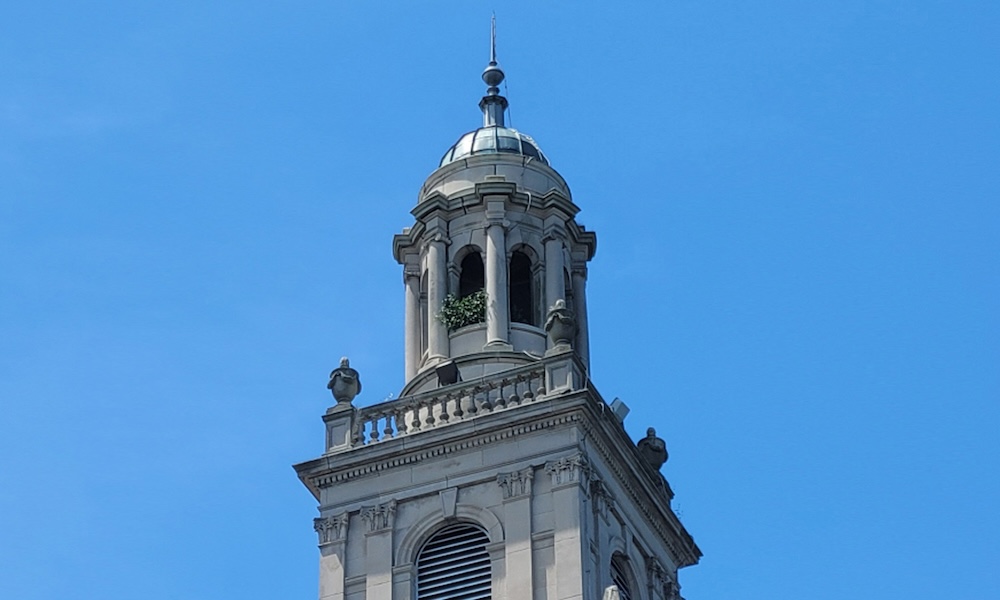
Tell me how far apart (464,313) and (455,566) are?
7.04 meters

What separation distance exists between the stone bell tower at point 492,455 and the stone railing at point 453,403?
0.12 ft

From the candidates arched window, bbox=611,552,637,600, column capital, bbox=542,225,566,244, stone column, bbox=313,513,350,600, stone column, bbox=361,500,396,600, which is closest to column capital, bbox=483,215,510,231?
column capital, bbox=542,225,566,244

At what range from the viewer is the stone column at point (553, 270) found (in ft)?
196

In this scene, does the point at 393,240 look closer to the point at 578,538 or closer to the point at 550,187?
the point at 550,187

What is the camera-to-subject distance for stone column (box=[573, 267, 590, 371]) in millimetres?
60938

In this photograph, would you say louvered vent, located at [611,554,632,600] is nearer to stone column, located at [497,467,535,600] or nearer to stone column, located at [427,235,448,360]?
stone column, located at [497,467,535,600]

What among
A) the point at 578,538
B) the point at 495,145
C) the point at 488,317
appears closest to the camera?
the point at 578,538

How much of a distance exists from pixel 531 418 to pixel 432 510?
106 inches

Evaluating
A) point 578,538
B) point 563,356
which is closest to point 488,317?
point 563,356

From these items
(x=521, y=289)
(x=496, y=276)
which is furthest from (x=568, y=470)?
(x=521, y=289)

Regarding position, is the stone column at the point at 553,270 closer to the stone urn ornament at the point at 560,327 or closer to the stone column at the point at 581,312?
the stone column at the point at 581,312

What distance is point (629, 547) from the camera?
5600cm

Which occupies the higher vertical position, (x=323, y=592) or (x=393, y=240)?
(x=393, y=240)

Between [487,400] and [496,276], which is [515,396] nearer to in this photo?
[487,400]
